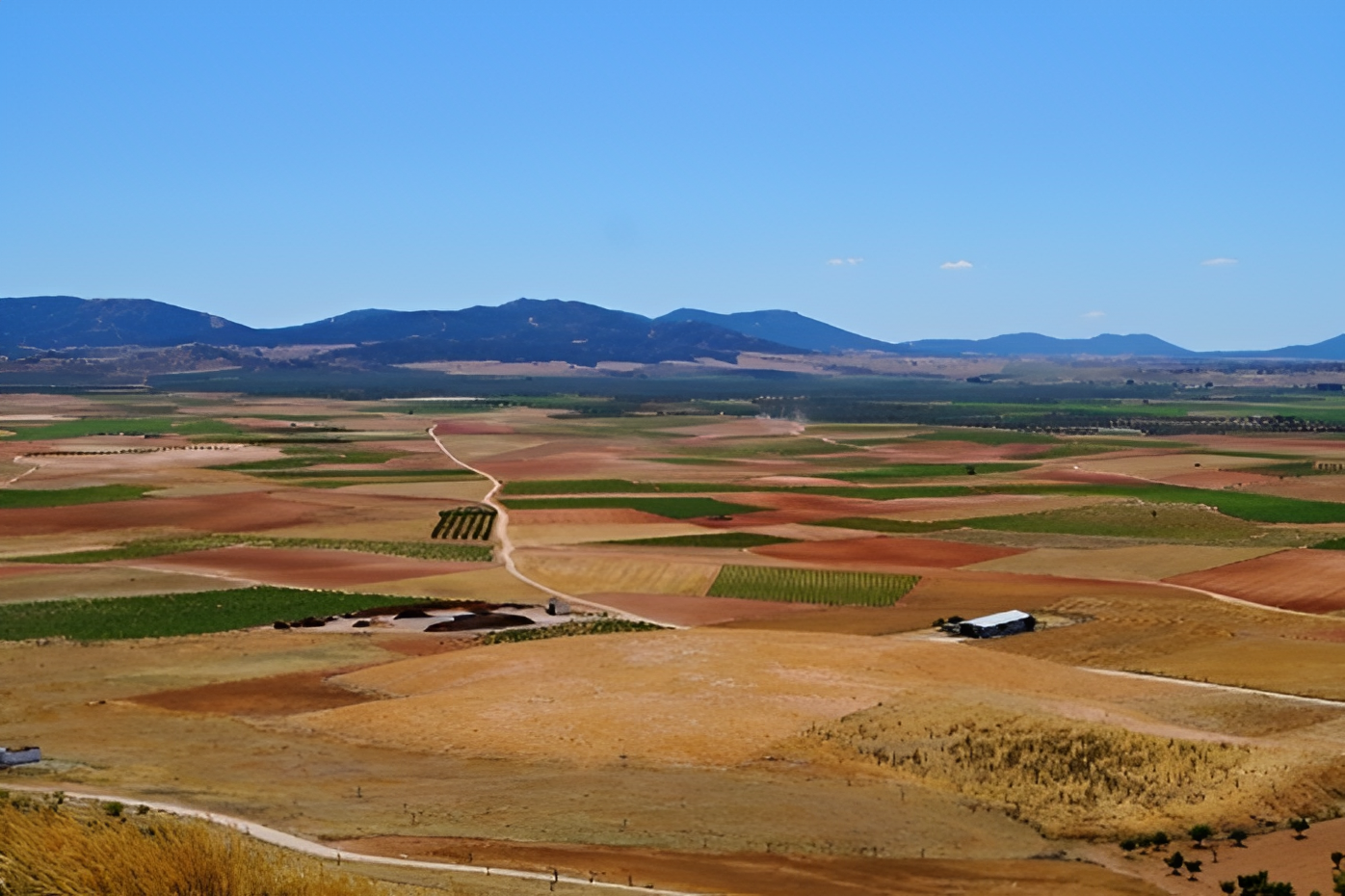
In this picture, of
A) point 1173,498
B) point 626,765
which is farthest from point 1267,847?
point 1173,498

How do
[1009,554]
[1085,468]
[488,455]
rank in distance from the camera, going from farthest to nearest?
[488,455], [1085,468], [1009,554]

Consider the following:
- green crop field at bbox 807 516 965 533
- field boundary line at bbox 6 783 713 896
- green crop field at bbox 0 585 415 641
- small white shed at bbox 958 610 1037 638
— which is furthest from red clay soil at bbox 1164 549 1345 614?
field boundary line at bbox 6 783 713 896

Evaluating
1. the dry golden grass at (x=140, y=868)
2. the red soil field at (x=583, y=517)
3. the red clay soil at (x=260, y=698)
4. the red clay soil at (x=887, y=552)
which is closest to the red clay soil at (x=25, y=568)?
the red clay soil at (x=260, y=698)

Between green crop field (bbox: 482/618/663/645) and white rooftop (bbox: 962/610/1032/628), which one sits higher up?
white rooftop (bbox: 962/610/1032/628)

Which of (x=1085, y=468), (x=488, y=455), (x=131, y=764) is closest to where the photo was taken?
(x=131, y=764)

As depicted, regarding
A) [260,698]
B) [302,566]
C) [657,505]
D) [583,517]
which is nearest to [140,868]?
[260,698]

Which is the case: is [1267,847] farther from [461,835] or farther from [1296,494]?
[1296,494]

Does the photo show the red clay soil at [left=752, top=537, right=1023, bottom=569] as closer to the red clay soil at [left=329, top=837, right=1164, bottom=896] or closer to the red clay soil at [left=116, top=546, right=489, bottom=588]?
the red clay soil at [left=116, top=546, right=489, bottom=588]
